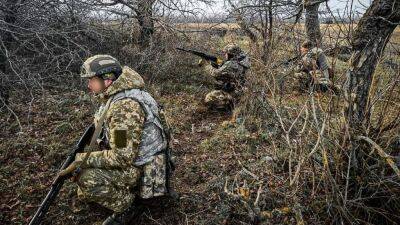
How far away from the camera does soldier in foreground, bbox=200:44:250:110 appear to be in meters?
6.81

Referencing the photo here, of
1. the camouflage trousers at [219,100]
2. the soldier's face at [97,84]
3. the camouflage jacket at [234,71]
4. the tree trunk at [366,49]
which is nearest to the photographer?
the tree trunk at [366,49]

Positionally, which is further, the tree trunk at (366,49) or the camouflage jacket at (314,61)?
the tree trunk at (366,49)

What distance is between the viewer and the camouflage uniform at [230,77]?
22.3ft

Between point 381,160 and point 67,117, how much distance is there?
16.1ft

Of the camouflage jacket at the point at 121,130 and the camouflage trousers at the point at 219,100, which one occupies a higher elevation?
the camouflage jacket at the point at 121,130

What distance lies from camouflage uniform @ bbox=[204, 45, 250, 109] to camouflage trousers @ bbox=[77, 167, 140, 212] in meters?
3.77

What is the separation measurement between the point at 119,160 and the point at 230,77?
13.4ft

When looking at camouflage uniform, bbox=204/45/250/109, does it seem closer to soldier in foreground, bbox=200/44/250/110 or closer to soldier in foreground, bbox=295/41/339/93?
soldier in foreground, bbox=200/44/250/110

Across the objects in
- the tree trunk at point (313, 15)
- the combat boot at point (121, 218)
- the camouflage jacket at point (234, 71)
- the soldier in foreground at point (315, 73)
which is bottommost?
the combat boot at point (121, 218)

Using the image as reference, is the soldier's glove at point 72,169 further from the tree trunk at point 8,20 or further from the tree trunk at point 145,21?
the tree trunk at point 145,21

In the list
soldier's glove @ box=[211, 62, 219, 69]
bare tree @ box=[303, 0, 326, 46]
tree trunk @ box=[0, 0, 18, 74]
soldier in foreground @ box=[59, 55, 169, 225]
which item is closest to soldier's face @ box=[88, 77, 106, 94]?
soldier in foreground @ box=[59, 55, 169, 225]

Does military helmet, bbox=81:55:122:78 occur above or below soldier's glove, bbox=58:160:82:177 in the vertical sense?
above

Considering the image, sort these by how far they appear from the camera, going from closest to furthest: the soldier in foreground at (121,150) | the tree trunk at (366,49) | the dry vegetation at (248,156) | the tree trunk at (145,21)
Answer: the dry vegetation at (248,156) → the tree trunk at (366,49) → the soldier in foreground at (121,150) → the tree trunk at (145,21)

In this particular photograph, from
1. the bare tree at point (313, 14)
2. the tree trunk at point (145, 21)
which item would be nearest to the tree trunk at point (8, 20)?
the tree trunk at point (145, 21)
